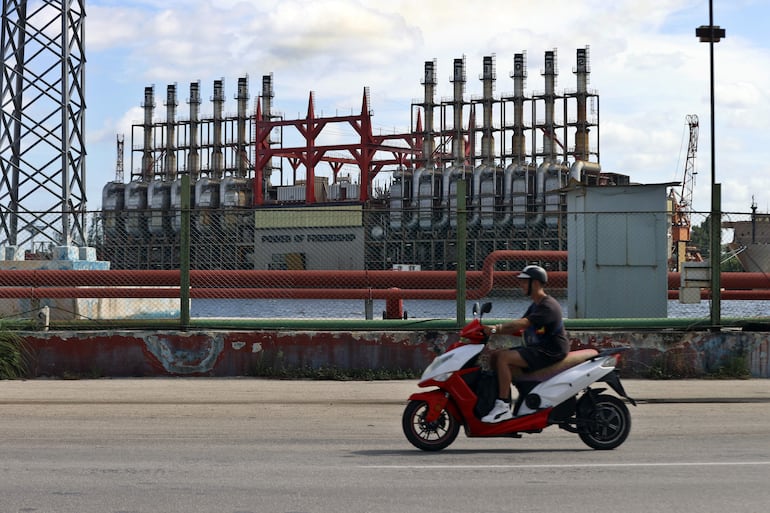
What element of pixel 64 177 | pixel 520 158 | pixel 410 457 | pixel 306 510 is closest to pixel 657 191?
pixel 410 457

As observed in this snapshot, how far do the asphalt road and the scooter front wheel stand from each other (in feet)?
0.34

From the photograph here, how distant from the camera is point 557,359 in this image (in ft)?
29.2

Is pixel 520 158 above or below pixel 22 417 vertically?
above

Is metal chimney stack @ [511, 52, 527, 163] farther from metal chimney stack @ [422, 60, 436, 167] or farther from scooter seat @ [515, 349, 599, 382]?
scooter seat @ [515, 349, 599, 382]

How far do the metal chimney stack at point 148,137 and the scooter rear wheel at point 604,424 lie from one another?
132 m

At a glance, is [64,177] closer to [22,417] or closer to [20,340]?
[20,340]

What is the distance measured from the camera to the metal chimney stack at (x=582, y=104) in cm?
10788

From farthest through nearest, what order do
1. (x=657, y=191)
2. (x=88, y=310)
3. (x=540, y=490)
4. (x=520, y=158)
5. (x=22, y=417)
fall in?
(x=520, y=158) < (x=88, y=310) < (x=657, y=191) < (x=22, y=417) < (x=540, y=490)

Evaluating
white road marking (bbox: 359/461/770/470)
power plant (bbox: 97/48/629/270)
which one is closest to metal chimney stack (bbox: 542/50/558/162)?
power plant (bbox: 97/48/629/270)

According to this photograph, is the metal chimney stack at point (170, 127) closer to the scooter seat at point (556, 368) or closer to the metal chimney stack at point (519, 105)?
the metal chimney stack at point (519, 105)

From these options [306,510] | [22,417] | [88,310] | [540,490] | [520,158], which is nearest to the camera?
[306,510]

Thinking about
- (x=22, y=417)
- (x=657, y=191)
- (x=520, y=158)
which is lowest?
(x=22, y=417)

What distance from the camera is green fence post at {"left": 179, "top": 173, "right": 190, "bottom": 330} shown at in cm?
1497

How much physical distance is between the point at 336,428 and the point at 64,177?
2420 centimetres
